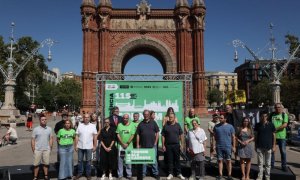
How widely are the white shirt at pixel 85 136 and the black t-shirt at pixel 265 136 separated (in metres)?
4.95

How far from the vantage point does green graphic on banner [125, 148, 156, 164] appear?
326 inches

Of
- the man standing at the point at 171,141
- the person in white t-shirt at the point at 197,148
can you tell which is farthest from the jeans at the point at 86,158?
the person in white t-shirt at the point at 197,148

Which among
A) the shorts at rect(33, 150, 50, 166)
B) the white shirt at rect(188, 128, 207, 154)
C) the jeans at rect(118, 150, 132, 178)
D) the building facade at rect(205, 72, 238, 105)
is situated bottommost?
the jeans at rect(118, 150, 132, 178)

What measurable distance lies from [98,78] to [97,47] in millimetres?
24461

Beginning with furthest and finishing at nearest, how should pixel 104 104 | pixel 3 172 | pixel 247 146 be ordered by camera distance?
pixel 104 104 → pixel 247 146 → pixel 3 172

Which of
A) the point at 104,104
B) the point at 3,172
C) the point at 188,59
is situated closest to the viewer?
the point at 3,172

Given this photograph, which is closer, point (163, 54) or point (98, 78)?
point (98, 78)

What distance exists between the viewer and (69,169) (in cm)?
916

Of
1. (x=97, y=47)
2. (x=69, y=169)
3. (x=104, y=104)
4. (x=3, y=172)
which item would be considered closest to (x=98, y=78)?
(x=104, y=104)

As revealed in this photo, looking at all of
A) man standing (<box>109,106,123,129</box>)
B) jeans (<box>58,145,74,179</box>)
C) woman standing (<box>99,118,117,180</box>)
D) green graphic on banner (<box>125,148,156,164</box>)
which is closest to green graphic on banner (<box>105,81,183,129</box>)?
man standing (<box>109,106,123,129</box>)

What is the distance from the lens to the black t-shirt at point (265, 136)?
30.0ft

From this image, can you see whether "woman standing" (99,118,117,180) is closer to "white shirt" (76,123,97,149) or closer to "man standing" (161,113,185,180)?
"white shirt" (76,123,97,149)

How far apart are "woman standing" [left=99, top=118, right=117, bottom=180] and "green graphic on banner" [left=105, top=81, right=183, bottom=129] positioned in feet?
7.51

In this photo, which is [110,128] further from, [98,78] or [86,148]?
[98,78]
